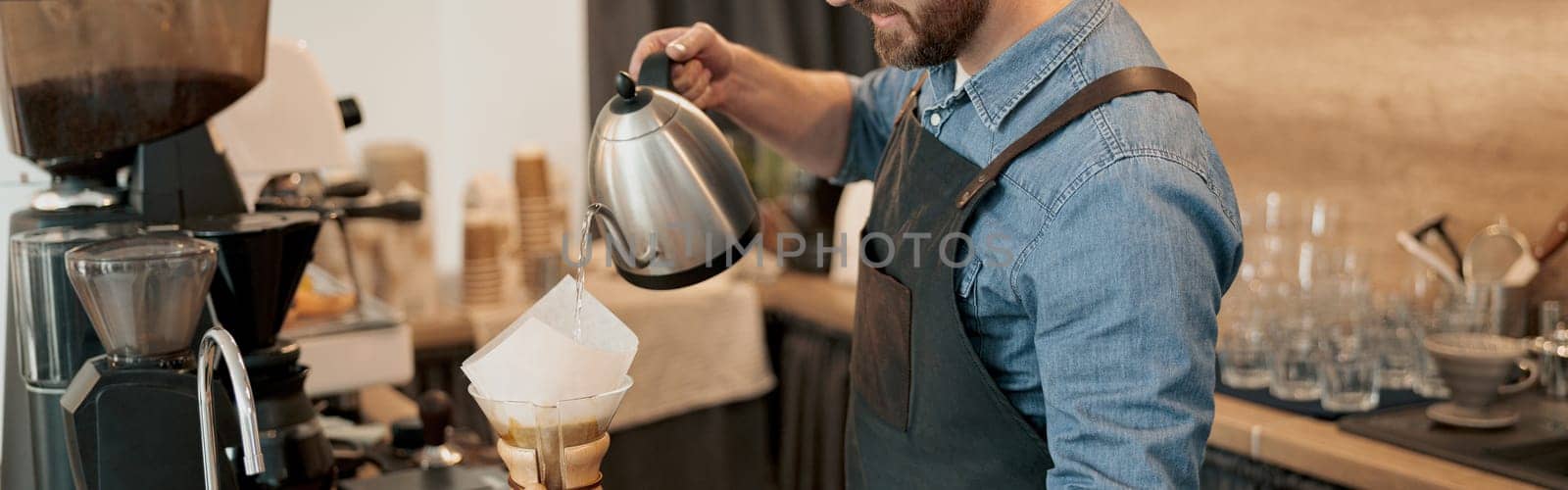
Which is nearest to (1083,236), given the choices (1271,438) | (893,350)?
(893,350)

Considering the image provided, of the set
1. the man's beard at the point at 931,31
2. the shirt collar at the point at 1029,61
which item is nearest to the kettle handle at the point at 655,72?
the man's beard at the point at 931,31

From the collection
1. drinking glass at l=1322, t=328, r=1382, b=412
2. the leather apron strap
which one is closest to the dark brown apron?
the leather apron strap

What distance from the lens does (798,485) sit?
3.32 metres

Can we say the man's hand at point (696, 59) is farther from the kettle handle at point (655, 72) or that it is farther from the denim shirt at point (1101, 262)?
the denim shirt at point (1101, 262)

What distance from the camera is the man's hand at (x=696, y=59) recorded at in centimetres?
156

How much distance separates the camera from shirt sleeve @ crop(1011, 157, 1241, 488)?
3.64 ft

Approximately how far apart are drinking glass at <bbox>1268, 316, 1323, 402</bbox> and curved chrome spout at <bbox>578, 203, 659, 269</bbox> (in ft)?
4.33

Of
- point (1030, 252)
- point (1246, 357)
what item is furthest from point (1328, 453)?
point (1030, 252)

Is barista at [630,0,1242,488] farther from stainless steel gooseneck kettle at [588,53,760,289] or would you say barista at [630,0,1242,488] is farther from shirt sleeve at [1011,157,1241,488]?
stainless steel gooseneck kettle at [588,53,760,289]

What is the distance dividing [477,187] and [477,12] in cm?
65

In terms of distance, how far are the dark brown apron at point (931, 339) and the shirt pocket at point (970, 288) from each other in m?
0.01

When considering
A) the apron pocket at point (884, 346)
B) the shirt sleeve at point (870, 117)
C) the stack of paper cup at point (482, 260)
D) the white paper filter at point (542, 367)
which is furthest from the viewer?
the stack of paper cup at point (482, 260)

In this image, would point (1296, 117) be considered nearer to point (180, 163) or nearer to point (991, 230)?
point (991, 230)

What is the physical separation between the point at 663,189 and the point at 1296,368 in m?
1.37
